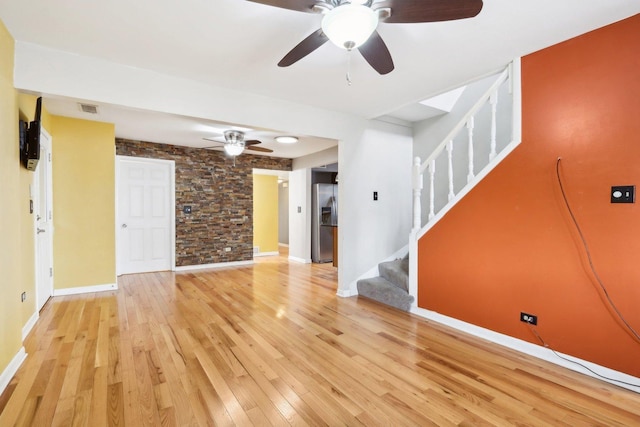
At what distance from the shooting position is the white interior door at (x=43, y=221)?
3.43 meters

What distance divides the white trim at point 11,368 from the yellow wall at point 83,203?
209 centimetres

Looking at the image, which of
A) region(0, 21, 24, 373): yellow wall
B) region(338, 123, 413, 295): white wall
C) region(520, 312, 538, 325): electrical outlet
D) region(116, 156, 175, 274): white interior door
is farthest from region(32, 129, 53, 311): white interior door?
region(520, 312, 538, 325): electrical outlet

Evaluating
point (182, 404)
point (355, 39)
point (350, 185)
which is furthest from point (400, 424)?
point (350, 185)

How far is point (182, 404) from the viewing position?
185 centimetres

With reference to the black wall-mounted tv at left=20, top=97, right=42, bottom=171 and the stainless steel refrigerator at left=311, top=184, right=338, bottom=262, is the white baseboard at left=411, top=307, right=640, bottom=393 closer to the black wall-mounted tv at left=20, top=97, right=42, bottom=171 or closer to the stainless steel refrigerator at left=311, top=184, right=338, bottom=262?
the stainless steel refrigerator at left=311, top=184, right=338, bottom=262

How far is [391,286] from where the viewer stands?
12.6 ft

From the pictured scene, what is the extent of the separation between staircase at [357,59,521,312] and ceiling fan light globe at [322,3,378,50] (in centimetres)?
181

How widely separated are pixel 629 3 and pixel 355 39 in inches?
74.6

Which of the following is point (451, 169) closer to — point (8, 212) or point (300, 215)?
point (8, 212)

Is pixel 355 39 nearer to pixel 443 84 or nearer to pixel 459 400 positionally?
pixel 443 84

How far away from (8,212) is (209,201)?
13.0 ft

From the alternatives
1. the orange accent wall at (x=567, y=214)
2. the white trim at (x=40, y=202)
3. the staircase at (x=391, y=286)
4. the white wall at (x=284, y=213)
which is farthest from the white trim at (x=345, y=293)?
the white wall at (x=284, y=213)

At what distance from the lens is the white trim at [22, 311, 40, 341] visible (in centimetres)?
282

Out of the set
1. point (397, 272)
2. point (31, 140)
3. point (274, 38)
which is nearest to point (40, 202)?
point (31, 140)
